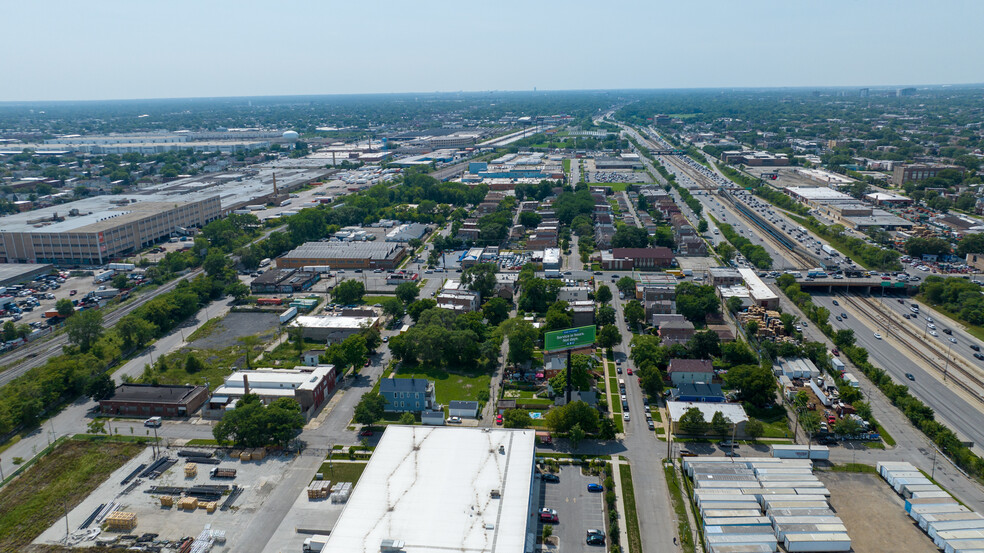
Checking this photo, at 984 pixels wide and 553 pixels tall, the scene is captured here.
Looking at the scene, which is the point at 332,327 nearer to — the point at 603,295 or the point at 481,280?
the point at 481,280

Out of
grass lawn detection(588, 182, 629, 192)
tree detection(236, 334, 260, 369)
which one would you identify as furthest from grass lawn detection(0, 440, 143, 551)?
grass lawn detection(588, 182, 629, 192)

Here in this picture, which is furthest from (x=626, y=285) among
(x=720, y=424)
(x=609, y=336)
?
(x=720, y=424)

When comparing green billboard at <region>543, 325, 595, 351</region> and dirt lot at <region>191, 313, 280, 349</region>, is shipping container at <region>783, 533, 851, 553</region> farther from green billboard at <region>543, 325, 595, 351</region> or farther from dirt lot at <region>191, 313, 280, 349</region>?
dirt lot at <region>191, 313, 280, 349</region>

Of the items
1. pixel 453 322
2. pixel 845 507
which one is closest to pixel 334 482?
pixel 453 322

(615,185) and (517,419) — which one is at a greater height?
(615,185)

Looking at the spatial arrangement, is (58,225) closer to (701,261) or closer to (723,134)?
(701,261)
